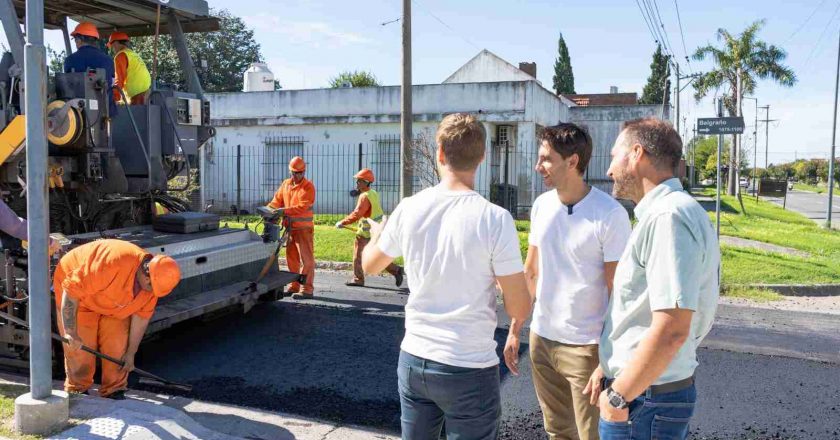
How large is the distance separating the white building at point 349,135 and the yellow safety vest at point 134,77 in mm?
12616

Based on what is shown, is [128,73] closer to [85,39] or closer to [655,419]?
[85,39]

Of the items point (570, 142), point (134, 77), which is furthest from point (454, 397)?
point (134, 77)

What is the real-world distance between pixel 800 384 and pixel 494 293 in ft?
13.0

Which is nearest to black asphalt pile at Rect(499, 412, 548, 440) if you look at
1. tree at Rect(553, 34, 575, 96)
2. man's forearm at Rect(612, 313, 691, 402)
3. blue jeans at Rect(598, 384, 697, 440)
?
blue jeans at Rect(598, 384, 697, 440)

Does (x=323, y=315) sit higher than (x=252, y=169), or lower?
lower

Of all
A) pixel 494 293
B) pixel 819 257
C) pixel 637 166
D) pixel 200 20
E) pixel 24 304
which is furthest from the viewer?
pixel 819 257

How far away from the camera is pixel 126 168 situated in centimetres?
641

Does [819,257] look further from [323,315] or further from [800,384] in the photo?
[323,315]

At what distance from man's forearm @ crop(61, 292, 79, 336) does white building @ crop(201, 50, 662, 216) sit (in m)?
14.6

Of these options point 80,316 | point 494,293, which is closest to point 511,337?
point 494,293

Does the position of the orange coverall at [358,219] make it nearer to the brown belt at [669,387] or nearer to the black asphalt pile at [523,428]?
the black asphalt pile at [523,428]

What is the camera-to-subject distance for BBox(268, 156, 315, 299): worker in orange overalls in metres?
8.66

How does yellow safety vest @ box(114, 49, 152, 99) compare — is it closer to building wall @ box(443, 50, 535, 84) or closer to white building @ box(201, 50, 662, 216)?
white building @ box(201, 50, 662, 216)

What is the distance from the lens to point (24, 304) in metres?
5.18
